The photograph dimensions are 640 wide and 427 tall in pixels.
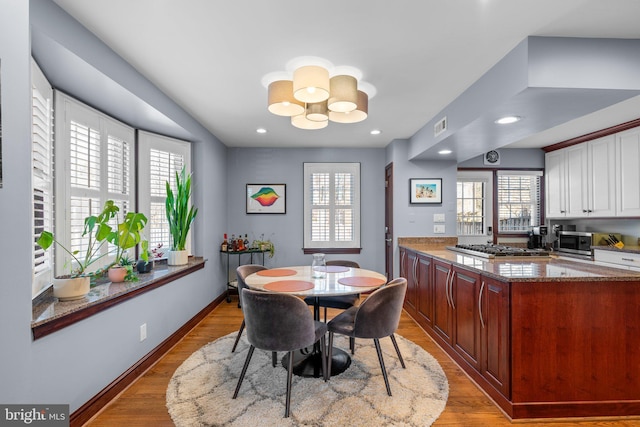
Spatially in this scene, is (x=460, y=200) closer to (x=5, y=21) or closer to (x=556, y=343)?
(x=556, y=343)

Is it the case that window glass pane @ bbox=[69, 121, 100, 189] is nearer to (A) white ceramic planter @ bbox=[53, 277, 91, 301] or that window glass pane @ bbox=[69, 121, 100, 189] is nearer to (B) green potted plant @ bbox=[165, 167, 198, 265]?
(B) green potted plant @ bbox=[165, 167, 198, 265]

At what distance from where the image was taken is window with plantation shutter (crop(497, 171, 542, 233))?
4.79 m

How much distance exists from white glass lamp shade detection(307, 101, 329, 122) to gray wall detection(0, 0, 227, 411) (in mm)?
1333

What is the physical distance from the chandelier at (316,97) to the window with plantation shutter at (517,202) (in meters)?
3.54

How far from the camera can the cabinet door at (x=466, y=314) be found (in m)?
2.23

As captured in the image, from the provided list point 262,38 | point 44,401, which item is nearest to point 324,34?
point 262,38

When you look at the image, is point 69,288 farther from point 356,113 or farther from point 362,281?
point 356,113

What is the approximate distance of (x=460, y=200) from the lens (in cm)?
475

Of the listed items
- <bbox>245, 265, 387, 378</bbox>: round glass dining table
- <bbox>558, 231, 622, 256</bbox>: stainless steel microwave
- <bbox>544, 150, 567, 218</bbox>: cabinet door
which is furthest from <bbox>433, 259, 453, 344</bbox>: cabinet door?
<bbox>544, 150, 567, 218</bbox>: cabinet door

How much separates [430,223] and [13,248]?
420cm

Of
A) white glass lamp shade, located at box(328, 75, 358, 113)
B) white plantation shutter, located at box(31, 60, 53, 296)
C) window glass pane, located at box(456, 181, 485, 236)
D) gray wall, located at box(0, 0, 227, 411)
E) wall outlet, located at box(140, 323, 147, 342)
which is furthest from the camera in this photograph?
window glass pane, located at box(456, 181, 485, 236)

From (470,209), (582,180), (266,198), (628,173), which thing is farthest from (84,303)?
(582,180)

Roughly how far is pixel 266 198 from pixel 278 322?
3.16 metres

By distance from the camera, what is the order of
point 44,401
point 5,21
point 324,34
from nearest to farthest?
point 5,21, point 44,401, point 324,34
